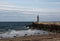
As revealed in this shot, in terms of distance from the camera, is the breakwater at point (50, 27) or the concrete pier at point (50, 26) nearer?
the breakwater at point (50, 27)

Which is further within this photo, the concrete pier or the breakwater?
the concrete pier

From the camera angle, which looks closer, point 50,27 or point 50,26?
point 50,27
